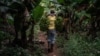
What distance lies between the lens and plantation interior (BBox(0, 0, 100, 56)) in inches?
400

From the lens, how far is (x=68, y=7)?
13.6 m

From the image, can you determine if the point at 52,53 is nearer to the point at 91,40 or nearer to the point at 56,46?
the point at 56,46

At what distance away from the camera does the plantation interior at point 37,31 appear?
10.2 meters

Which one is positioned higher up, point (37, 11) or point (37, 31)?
point (37, 11)

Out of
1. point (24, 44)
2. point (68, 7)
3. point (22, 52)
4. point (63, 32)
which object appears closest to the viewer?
point (22, 52)

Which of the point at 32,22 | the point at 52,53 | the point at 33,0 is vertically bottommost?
the point at 52,53

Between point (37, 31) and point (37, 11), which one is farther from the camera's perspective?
point (37, 31)

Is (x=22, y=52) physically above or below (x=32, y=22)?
below

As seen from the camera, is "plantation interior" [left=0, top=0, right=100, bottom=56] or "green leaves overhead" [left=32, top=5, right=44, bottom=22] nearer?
"plantation interior" [left=0, top=0, right=100, bottom=56]

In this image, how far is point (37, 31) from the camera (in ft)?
49.5

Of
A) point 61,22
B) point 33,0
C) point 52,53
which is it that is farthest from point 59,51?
point 61,22

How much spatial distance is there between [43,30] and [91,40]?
3.97 m

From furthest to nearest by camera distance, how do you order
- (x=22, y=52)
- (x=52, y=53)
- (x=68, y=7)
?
(x=68, y=7) < (x=52, y=53) < (x=22, y=52)

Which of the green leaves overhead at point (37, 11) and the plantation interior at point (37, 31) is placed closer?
the plantation interior at point (37, 31)
